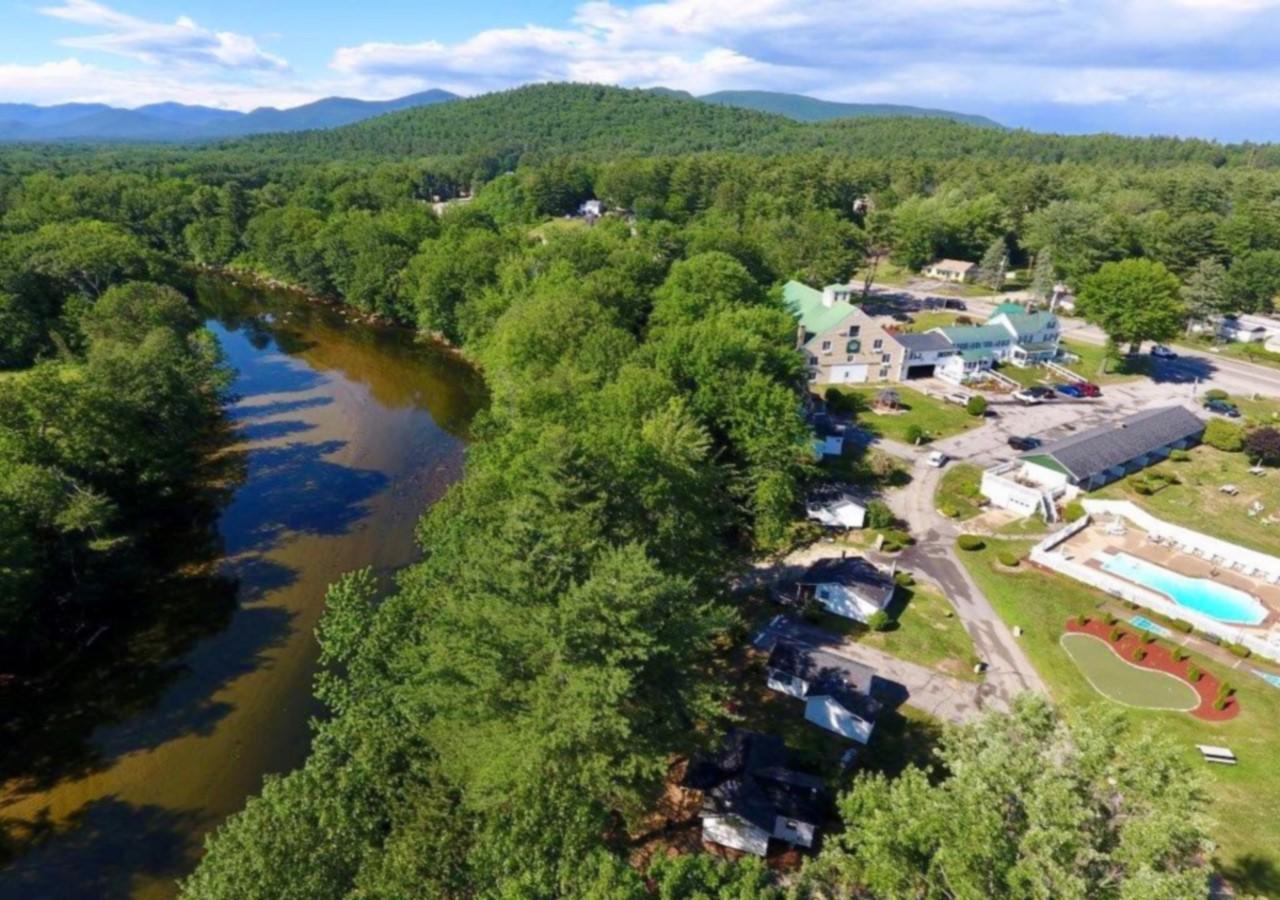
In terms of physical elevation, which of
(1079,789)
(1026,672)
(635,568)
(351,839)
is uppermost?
(635,568)

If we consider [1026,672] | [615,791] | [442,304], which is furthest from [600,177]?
[615,791]

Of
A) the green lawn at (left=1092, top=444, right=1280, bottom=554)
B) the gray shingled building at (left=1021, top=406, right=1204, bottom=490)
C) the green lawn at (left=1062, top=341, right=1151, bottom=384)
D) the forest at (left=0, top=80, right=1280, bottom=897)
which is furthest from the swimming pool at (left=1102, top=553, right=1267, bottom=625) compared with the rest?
the green lawn at (left=1062, top=341, right=1151, bottom=384)

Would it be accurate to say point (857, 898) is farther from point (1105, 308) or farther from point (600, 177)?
point (600, 177)

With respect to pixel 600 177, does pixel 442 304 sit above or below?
below

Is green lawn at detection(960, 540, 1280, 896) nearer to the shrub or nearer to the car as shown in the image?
the shrub

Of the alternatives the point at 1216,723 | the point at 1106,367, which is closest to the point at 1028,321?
the point at 1106,367

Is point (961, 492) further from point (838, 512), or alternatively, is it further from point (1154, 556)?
point (1154, 556)

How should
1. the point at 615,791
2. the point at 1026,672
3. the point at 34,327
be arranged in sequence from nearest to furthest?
the point at 615,791, the point at 1026,672, the point at 34,327
